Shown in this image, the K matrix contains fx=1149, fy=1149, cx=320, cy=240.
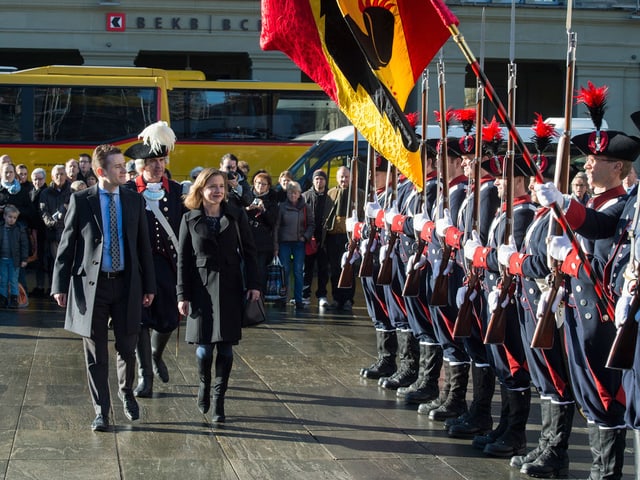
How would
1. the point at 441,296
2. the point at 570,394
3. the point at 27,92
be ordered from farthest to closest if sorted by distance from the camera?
the point at 27,92 < the point at 441,296 < the point at 570,394

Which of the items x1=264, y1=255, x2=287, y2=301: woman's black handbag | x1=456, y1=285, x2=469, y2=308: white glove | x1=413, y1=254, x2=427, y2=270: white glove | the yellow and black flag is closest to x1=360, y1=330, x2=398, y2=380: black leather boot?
x1=413, y1=254, x2=427, y2=270: white glove

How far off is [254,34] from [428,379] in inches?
775

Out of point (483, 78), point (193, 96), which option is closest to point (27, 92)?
point (193, 96)

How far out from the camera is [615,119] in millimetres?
26562

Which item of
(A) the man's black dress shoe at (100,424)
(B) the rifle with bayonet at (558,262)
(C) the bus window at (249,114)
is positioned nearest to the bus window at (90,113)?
(C) the bus window at (249,114)

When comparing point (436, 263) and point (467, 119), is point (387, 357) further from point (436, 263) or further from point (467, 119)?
point (467, 119)

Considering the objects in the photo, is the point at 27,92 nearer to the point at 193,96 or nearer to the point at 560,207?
the point at 193,96

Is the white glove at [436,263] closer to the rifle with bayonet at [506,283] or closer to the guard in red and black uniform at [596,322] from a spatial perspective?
the rifle with bayonet at [506,283]

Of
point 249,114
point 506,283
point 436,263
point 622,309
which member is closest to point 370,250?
point 436,263

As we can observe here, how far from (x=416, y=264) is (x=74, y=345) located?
13.1 feet

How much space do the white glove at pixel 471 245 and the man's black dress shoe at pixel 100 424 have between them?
2474mm

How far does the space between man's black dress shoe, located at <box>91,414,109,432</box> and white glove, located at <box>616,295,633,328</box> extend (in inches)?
135

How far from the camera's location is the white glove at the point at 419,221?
7.91m

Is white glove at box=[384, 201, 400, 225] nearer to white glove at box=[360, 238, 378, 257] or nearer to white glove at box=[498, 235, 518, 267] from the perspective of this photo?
white glove at box=[360, 238, 378, 257]
